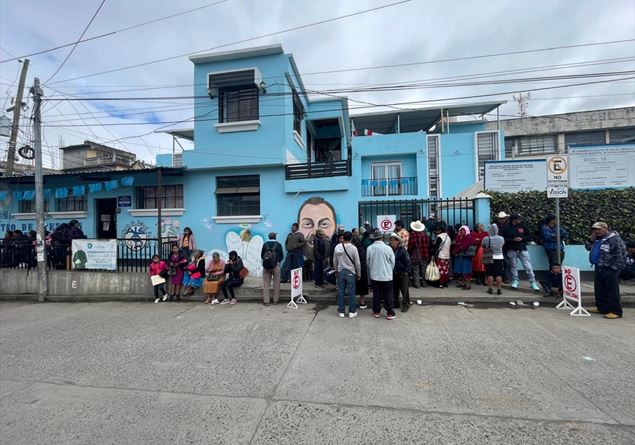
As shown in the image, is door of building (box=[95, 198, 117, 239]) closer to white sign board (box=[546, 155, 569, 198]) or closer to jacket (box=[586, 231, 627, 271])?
white sign board (box=[546, 155, 569, 198])

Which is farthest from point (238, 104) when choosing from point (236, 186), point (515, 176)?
point (515, 176)

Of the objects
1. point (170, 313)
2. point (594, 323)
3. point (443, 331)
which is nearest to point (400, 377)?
point (443, 331)

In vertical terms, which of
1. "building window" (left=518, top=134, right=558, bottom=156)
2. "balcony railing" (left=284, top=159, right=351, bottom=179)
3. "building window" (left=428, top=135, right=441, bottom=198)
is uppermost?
"building window" (left=518, top=134, right=558, bottom=156)

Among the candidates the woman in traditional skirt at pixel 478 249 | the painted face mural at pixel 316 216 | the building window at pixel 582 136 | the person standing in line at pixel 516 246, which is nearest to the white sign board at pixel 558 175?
the person standing in line at pixel 516 246

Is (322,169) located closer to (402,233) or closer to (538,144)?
(402,233)

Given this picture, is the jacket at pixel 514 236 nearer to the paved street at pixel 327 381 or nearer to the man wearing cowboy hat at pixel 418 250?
the man wearing cowboy hat at pixel 418 250

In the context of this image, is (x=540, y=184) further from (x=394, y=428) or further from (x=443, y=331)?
(x=394, y=428)

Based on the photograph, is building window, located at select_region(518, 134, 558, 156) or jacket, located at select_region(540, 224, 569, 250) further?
building window, located at select_region(518, 134, 558, 156)

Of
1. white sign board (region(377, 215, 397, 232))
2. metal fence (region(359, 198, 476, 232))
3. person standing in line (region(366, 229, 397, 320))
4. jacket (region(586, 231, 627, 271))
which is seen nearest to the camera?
jacket (region(586, 231, 627, 271))

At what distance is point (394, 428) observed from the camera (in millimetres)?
2670

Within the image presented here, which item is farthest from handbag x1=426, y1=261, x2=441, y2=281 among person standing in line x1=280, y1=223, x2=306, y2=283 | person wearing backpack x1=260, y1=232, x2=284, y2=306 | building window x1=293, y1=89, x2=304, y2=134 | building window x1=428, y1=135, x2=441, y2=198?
building window x1=428, y1=135, x2=441, y2=198

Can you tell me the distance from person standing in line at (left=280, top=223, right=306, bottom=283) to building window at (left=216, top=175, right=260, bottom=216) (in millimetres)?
2379

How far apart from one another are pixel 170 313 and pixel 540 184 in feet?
34.3

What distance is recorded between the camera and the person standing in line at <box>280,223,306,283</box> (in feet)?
27.1
